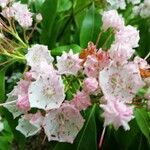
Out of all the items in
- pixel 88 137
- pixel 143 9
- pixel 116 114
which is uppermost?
pixel 116 114

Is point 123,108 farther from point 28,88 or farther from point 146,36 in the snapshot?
point 146,36

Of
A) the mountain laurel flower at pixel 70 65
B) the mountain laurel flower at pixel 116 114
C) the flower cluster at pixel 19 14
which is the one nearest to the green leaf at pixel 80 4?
the flower cluster at pixel 19 14

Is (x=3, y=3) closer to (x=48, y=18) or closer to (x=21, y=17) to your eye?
(x=21, y=17)

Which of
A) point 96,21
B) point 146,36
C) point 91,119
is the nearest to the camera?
point 91,119

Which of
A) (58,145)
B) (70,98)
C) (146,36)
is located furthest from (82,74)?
(146,36)

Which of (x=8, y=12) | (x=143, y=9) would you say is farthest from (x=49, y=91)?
(x=143, y=9)

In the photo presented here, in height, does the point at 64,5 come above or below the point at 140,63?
below

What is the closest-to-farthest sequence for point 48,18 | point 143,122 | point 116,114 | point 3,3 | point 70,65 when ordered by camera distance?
point 116,114 → point 70,65 → point 143,122 → point 3,3 → point 48,18
